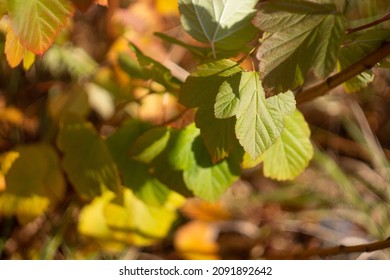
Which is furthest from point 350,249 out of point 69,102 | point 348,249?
point 69,102

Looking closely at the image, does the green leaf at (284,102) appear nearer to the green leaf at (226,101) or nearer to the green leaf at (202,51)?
the green leaf at (226,101)

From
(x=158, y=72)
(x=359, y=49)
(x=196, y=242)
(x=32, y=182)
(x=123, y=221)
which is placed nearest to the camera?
(x=359, y=49)

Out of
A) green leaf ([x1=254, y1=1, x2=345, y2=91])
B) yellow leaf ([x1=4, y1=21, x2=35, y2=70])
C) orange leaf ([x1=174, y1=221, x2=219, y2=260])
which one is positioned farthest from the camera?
orange leaf ([x1=174, y1=221, x2=219, y2=260])

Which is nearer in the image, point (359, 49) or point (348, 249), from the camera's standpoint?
point (359, 49)

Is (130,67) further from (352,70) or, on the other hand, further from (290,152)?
(352,70)

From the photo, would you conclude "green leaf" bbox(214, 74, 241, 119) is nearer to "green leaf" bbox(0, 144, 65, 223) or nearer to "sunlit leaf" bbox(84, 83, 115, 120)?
"green leaf" bbox(0, 144, 65, 223)

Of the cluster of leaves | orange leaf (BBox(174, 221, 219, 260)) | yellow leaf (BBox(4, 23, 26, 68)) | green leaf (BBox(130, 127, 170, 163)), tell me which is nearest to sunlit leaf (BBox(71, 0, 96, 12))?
the cluster of leaves

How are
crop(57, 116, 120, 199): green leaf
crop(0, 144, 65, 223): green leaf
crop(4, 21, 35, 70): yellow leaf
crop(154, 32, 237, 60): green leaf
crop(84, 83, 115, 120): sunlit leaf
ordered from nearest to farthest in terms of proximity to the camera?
crop(4, 21, 35, 70): yellow leaf
crop(154, 32, 237, 60): green leaf
crop(57, 116, 120, 199): green leaf
crop(0, 144, 65, 223): green leaf
crop(84, 83, 115, 120): sunlit leaf
